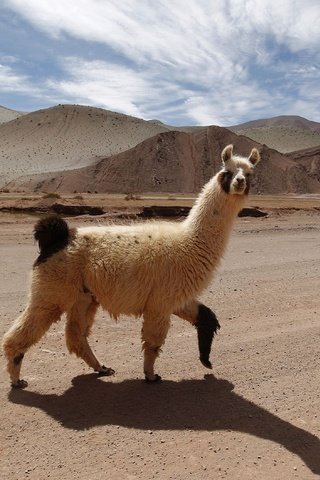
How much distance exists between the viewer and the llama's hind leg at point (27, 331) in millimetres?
5461

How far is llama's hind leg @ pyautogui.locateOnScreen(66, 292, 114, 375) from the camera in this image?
575 cm

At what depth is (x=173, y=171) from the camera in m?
72.1

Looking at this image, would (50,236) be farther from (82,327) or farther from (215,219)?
(215,219)

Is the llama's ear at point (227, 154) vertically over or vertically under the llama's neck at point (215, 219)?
over

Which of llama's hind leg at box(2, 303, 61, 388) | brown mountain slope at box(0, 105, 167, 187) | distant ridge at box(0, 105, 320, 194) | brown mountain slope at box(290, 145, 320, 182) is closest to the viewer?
llama's hind leg at box(2, 303, 61, 388)

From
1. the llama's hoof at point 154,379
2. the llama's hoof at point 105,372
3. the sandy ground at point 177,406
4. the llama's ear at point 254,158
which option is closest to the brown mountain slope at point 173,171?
the sandy ground at point 177,406

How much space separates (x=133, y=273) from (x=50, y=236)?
0.96m

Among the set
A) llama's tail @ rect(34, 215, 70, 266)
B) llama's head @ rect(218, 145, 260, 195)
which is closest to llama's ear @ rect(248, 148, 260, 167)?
llama's head @ rect(218, 145, 260, 195)

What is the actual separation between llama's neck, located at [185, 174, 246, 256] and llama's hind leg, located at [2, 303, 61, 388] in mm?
1765

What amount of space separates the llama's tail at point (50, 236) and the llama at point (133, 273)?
11 mm

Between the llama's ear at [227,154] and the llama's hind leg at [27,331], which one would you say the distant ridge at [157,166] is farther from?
the llama's hind leg at [27,331]

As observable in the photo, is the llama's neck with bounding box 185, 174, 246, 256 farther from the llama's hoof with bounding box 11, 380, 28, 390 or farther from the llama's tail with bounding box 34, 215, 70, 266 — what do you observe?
the llama's hoof with bounding box 11, 380, 28, 390

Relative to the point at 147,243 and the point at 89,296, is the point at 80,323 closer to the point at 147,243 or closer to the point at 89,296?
the point at 89,296

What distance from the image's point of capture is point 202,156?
76.8 metres
